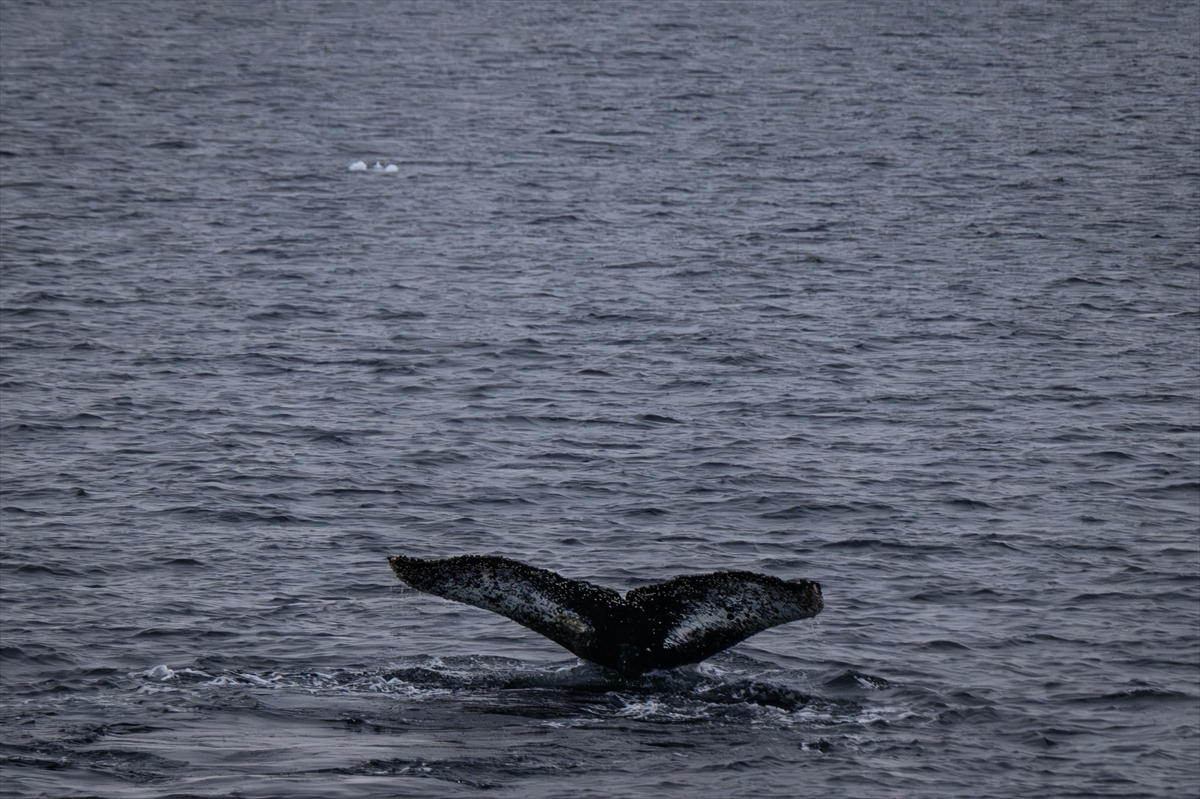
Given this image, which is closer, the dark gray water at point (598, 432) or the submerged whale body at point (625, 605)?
the submerged whale body at point (625, 605)

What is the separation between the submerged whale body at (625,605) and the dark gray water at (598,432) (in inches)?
19.5

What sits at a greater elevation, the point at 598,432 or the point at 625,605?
the point at 625,605

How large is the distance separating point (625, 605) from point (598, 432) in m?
9.25

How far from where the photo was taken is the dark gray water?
1170 centimetres

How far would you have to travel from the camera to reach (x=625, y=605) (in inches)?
466

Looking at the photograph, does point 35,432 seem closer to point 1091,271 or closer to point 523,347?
point 523,347

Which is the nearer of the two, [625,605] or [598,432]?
[625,605]

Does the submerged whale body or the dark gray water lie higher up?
the submerged whale body

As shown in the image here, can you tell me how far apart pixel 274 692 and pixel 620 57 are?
4944 centimetres

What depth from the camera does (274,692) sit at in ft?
40.9

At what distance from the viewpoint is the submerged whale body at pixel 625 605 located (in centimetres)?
1121

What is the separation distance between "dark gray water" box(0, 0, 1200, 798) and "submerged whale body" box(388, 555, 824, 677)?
49 cm

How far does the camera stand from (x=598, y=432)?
21016 millimetres

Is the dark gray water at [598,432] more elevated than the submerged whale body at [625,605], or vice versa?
the submerged whale body at [625,605]
